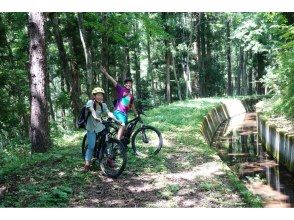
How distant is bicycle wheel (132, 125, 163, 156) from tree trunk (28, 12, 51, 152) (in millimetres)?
2610

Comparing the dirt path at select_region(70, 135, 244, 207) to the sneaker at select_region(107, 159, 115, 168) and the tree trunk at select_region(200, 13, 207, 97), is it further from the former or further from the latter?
the tree trunk at select_region(200, 13, 207, 97)

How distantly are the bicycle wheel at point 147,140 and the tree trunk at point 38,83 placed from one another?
2610 millimetres

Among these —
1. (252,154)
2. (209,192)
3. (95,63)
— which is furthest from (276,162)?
(95,63)

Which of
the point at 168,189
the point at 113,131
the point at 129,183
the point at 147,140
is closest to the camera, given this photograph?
the point at 168,189

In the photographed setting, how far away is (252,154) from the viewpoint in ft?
51.5

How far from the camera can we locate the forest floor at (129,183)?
7.30 meters

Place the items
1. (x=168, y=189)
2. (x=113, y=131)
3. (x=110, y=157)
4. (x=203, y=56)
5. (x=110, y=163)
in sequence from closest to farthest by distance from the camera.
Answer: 1. (x=168, y=189)
2. (x=110, y=157)
3. (x=110, y=163)
4. (x=113, y=131)
5. (x=203, y=56)

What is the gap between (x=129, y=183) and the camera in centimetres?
842

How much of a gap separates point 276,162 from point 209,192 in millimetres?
7127

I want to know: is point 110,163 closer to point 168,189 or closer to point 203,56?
point 168,189

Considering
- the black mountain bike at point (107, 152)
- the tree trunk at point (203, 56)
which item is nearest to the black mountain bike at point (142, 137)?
the black mountain bike at point (107, 152)

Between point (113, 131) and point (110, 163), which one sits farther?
point (113, 131)

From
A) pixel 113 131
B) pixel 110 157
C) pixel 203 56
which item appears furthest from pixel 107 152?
pixel 203 56

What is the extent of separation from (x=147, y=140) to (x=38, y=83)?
3409mm
